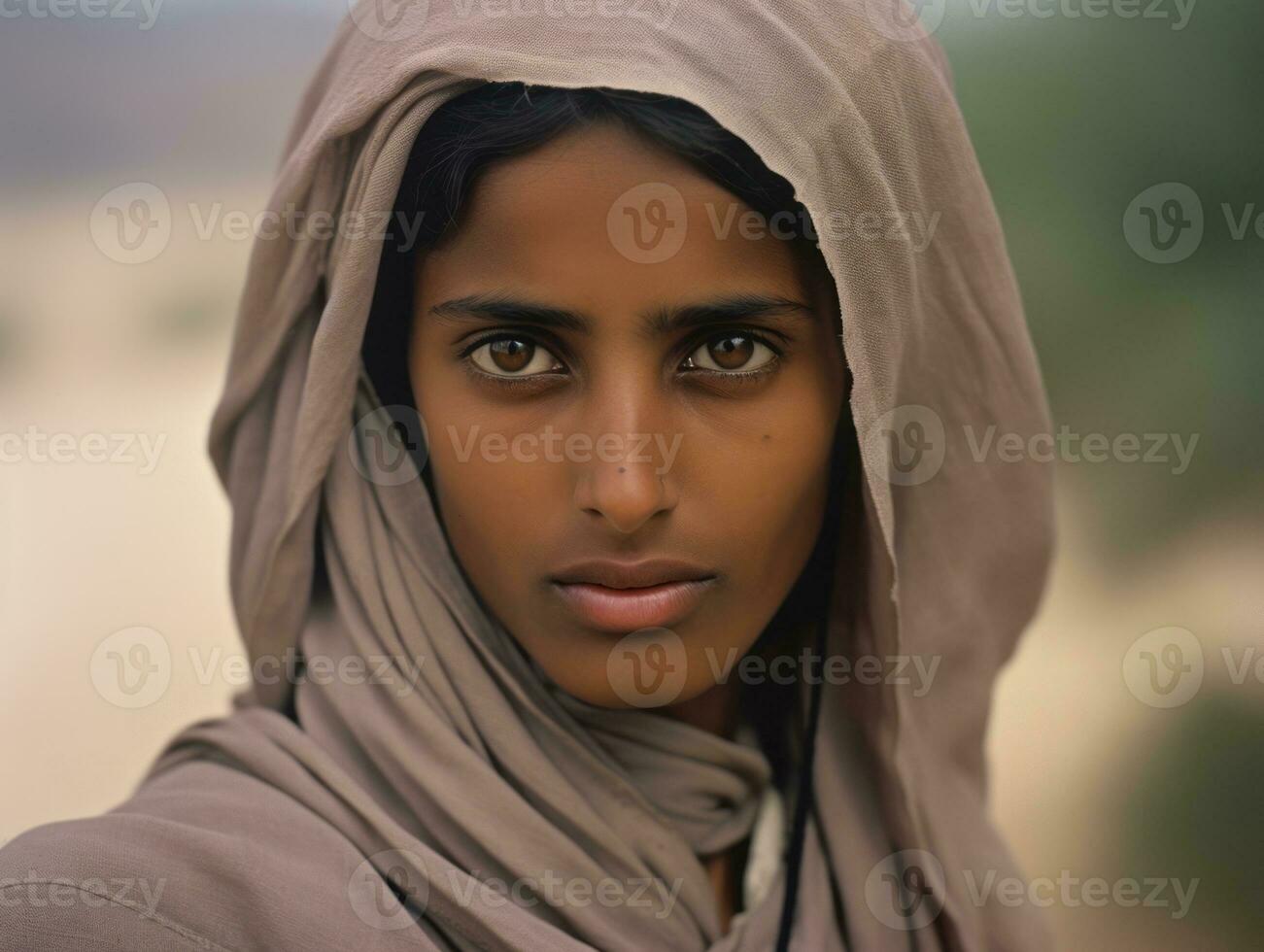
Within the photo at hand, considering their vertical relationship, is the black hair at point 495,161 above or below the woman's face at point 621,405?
above

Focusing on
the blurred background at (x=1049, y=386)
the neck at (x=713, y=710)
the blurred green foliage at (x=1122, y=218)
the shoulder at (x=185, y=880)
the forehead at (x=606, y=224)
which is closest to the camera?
the shoulder at (x=185, y=880)

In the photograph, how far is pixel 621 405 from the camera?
1.11 m

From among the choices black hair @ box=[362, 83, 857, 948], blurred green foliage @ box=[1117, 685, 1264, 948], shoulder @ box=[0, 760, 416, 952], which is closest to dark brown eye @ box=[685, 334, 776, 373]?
black hair @ box=[362, 83, 857, 948]

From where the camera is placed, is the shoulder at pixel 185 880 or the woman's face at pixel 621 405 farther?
the woman's face at pixel 621 405

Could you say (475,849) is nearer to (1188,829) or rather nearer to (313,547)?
(313,547)

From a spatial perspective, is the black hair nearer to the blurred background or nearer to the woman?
the woman

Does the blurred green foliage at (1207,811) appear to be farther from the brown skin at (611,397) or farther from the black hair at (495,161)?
the brown skin at (611,397)

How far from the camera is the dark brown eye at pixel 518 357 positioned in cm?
117

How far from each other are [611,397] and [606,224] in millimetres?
158

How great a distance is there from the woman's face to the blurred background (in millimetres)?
1555

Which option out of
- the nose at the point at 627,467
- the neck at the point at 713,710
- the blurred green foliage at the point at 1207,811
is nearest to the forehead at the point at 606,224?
the nose at the point at 627,467

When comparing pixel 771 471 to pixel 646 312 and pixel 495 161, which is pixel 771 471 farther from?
pixel 495 161

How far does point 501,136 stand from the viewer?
44.5 inches

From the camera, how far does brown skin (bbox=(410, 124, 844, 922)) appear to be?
1.12 metres
